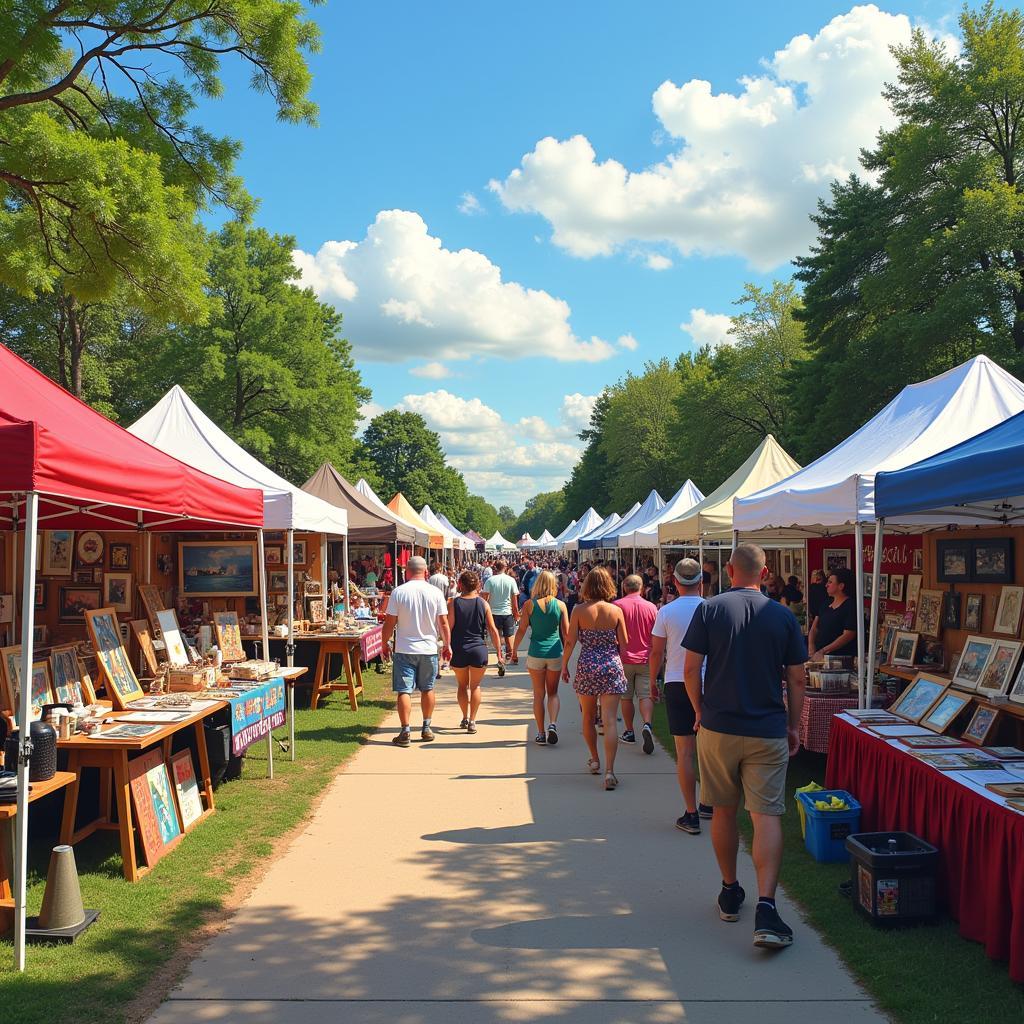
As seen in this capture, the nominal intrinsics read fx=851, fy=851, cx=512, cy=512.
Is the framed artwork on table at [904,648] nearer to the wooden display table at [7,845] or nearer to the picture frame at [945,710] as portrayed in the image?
the picture frame at [945,710]

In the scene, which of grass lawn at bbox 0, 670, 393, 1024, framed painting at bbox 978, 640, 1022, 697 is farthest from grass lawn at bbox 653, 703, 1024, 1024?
grass lawn at bbox 0, 670, 393, 1024

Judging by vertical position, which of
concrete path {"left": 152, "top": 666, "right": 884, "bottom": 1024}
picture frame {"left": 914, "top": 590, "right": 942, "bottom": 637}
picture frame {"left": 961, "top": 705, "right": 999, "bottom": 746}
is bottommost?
concrete path {"left": 152, "top": 666, "right": 884, "bottom": 1024}

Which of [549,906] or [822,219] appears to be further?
[822,219]

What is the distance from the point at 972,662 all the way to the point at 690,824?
2.40 meters

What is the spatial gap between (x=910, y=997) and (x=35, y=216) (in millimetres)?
10107

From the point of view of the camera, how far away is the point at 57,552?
7.28 meters

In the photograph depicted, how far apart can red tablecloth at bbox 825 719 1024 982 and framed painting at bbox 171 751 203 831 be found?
4574mm

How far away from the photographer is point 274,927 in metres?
4.43

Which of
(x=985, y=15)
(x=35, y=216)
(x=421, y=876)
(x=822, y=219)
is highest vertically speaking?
(x=985, y=15)

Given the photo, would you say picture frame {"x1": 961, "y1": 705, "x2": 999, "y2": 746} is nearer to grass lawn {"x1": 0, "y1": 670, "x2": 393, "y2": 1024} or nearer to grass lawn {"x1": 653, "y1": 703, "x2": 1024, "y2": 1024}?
grass lawn {"x1": 653, "y1": 703, "x2": 1024, "y2": 1024}

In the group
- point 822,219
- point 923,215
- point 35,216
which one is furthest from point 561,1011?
point 822,219

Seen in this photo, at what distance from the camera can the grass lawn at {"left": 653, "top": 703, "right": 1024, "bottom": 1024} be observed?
11.4ft

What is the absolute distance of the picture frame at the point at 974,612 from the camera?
6.73 metres

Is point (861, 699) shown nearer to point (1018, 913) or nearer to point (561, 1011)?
point (1018, 913)
